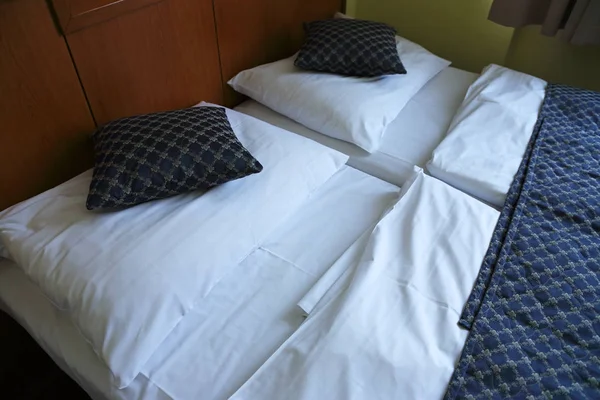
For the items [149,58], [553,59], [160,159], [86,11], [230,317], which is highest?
[86,11]

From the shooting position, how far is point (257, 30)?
1745mm

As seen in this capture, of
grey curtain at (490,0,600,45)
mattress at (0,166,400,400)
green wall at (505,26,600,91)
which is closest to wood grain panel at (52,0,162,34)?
mattress at (0,166,400,400)

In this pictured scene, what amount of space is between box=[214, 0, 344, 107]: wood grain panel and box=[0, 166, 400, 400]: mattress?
0.77 meters

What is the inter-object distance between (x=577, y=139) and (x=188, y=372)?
1.39 metres

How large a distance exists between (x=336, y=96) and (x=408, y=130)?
0.30 m

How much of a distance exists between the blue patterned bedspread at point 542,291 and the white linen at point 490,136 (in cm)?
5

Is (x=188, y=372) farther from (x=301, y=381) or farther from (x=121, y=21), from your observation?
(x=121, y=21)

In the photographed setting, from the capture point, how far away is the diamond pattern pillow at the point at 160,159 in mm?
1047

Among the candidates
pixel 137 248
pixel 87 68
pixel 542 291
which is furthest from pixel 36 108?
pixel 542 291

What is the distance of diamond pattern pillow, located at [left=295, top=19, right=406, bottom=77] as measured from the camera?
165 centimetres

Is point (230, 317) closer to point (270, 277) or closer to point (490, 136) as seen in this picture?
point (270, 277)

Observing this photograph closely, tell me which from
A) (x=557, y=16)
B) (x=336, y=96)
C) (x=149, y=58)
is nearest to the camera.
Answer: (x=149, y=58)

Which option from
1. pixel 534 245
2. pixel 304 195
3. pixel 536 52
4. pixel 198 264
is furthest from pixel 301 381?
pixel 536 52

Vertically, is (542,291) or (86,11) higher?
(86,11)
